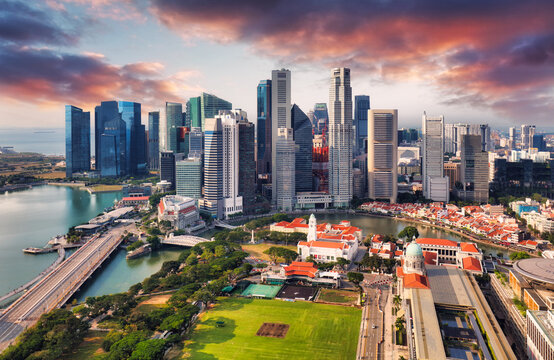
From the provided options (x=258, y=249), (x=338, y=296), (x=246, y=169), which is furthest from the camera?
(x=246, y=169)

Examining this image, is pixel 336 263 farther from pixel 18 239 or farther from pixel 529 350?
pixel 18 239

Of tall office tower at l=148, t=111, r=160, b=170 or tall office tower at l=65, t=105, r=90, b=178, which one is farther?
tall office tower at l=148, t=111, r=160, b=170

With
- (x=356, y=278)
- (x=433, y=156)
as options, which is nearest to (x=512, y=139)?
(x=433, y=156)

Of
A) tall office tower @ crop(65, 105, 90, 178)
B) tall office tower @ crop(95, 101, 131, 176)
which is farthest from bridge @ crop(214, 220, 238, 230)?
tall office tower @ crop(65, 105, 90, 178)

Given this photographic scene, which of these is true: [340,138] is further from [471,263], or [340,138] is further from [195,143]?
[471,263]

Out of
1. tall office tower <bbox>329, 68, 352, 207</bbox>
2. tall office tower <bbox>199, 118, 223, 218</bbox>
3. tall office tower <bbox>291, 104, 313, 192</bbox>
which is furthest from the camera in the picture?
tall office tower <bbox>291, 104, 313, 192</bbox>

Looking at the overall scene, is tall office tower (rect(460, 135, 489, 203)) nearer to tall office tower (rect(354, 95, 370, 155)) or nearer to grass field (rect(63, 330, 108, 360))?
grass field (rect(63, 330, 108, 360))

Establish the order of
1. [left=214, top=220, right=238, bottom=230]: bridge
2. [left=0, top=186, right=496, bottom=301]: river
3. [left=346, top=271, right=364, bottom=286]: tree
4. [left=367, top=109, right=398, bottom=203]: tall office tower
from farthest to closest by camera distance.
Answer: [left=367, top=109, right=398, bottom=203]: tall office tower
[left=214, top=220, right=238, bottom=230]: bridge
[left=0, top=186, right=496, bottom=301]: river
[left=346, top=271, right=364, bottom=286]: tree

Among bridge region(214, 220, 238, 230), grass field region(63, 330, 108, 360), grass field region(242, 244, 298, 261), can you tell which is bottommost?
grass field region(63, 330, 108, 360)
